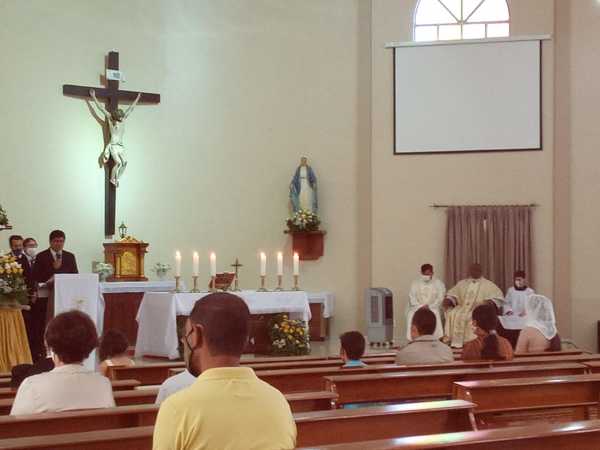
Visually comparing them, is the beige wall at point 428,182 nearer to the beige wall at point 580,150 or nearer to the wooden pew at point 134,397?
the beige wall at point 580,150

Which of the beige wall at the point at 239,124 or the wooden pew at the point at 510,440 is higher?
the beige wall at the point at 239,124

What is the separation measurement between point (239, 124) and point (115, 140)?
206 centimetres

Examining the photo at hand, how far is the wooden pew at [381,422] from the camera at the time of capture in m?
3.22

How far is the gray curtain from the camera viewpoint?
13.5m

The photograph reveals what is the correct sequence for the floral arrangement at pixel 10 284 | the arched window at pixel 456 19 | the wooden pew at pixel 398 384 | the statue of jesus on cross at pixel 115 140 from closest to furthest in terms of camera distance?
the wooden pew at pixel 398 384
the floral arrangement at pixel 10 284
the statue of jesus on cross at pixel 115 140
the arched window at pixel 456 19

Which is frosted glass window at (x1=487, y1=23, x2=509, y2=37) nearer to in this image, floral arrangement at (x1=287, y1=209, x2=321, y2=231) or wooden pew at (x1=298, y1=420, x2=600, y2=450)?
floral arrangement at (x1=287, y1=209, x2=321, y2=231)

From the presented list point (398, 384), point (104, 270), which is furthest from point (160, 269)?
point (398, 384)

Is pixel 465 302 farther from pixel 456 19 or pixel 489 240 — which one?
pixel 456 19

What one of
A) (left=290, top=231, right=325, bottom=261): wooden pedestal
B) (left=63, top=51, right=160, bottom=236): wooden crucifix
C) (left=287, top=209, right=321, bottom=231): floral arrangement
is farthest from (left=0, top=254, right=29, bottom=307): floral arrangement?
(left=290, top=231, right=325, bottom=261): wooden pedestal

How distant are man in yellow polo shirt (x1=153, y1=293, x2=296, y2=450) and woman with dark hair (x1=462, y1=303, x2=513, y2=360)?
416 centimetres

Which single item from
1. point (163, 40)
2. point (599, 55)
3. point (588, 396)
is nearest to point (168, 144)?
point (163, 40)

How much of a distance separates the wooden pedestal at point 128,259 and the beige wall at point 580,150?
647 cm

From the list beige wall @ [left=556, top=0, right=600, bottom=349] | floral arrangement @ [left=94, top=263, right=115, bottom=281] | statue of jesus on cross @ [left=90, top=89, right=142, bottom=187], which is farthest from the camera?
beige wall @ [left=556, top=0, right=600, bottom=349]

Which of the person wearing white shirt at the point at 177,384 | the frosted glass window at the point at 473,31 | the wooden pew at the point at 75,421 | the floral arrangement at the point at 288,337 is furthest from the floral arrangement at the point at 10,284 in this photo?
the frosted glass window at the point at 473,31
